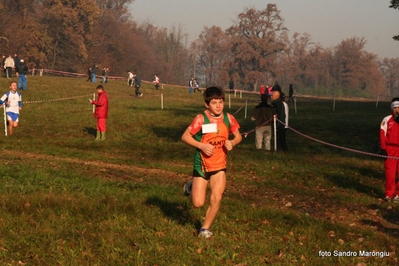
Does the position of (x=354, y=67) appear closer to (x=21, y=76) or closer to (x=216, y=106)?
(x=21, y=76)

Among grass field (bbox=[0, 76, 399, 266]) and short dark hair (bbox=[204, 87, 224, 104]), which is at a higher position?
short dark hair (bbox=[204, 87, 224, 104])

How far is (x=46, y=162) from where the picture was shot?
14414 millimetres

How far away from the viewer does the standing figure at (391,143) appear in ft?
36.4

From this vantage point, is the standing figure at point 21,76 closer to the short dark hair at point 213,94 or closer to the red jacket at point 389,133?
the red jacket at point 389,133

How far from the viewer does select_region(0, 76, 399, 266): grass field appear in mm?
6789

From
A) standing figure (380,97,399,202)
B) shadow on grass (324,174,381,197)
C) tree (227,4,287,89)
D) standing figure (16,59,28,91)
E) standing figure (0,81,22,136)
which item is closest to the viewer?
standing figure (380,97,399,202)

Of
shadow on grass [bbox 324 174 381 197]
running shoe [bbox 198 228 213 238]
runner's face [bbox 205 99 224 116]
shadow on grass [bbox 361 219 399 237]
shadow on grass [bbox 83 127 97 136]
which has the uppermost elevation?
runner's face [bbox 205 99 224 116]

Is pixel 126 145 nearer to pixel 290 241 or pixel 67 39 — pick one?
pixel 290 241

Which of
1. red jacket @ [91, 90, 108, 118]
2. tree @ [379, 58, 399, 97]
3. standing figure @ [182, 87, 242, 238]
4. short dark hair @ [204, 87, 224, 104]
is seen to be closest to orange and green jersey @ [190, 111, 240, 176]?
standing figure @ [182, 87, 242, 238]

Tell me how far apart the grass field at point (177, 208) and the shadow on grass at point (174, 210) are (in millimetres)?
17

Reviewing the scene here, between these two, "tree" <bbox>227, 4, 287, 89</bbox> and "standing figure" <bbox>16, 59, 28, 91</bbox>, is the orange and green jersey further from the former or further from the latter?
"tree" <bbox>227, 4, 287, 89</bbox>

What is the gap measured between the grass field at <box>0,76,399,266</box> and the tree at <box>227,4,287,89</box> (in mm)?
79926

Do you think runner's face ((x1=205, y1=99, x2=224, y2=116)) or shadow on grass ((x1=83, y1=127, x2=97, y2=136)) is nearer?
runner's face ((x1=205, y1=99, x2=224, y2=116))

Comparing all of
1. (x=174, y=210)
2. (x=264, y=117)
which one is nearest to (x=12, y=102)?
(x=264, y=117)
